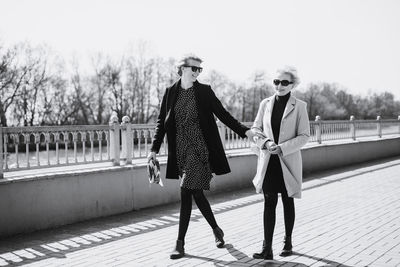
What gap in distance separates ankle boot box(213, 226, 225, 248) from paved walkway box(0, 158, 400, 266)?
0.31ft

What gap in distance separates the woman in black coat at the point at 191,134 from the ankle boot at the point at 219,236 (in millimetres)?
391

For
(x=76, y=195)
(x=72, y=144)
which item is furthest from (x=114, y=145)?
(x=76, y=195)

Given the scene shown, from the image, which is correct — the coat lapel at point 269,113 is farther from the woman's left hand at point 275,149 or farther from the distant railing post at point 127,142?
the distant railing post at point 127,142

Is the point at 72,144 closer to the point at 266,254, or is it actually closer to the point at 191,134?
the point at 191,134

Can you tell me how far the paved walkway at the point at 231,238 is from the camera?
4.74 meters

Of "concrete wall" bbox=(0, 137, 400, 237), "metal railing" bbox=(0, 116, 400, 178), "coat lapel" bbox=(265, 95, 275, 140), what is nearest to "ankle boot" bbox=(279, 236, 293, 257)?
"coat lapel" bbox=(265, 95, 275, 140)

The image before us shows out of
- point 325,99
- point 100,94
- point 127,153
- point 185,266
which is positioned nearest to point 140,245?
point 185,266

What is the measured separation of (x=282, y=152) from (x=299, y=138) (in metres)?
0.24

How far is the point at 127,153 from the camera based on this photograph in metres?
8.10

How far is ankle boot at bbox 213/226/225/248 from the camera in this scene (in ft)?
16.8

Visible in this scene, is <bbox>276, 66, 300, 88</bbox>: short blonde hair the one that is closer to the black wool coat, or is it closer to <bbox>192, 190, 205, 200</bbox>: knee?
the black wool coat

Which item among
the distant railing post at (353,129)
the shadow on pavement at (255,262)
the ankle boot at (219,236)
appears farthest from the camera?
the distant railing post at (353,129)

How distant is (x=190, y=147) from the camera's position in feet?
15.8

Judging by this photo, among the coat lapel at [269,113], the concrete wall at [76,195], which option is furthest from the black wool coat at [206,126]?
the concrete wall at [76,195]
